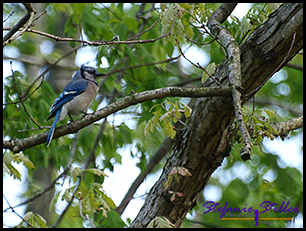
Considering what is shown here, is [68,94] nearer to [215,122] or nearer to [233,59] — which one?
[215,122]

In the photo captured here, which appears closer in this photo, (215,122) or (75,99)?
(215,122)

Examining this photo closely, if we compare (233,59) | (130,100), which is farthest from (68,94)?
(233,59)

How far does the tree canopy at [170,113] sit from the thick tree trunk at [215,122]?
10mm

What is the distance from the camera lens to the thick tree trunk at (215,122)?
9.61 ft

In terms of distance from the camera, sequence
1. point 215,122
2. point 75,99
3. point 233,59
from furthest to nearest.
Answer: point 75,99 → point 215,122 → point 233,59

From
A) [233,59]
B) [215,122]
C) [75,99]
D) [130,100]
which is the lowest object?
[130,100]

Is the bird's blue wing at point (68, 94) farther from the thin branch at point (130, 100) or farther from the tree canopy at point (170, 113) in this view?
the thin branch at point (130, 100)

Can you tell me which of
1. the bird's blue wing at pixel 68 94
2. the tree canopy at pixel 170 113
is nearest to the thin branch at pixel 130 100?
the tree canopy at pixel 170 113

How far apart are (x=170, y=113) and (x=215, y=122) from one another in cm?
50

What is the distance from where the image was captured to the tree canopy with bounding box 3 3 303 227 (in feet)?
9.55

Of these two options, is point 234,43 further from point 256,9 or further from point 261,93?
point 261,93

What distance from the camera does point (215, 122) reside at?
10.6ft

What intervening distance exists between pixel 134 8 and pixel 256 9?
282 cm

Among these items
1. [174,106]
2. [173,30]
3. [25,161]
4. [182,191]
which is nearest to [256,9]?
[173,30]
